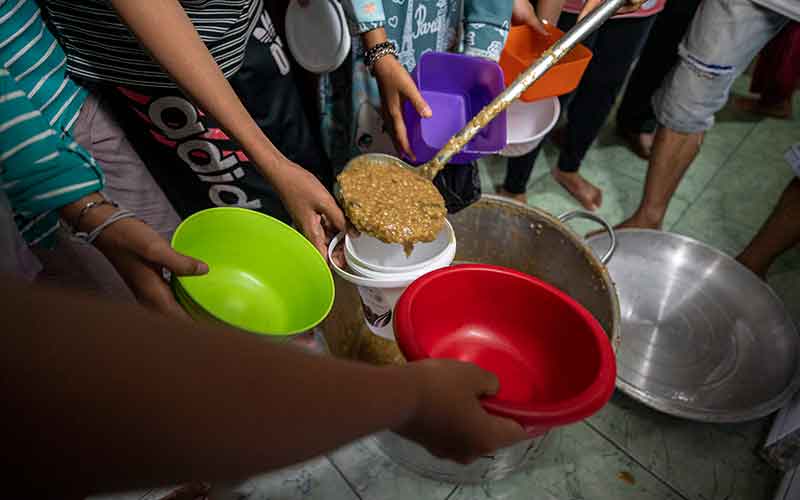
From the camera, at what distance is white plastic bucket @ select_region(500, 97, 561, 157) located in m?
1.06

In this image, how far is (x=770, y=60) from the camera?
1.77m

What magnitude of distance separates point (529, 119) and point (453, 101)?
0.28 m

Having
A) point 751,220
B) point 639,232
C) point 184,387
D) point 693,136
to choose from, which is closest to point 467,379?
point 184,387

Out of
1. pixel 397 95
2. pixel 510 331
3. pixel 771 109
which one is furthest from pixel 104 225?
pixel 771 109

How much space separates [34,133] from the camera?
0.56 meters

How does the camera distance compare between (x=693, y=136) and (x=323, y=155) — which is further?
(x=693, y=136)

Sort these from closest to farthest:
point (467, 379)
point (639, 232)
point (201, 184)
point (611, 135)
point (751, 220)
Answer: point (467, 379) → point (201, 184) → point (639, 232) → point (751, 220) → point (611, 135)

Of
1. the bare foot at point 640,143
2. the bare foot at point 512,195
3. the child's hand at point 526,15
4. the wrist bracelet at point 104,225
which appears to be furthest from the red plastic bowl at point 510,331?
the bare foot at point 640,143

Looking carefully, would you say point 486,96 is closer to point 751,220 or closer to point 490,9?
point 490,9

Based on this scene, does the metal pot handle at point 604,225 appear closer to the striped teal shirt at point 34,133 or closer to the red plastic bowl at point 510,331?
the red plastic bowl at point 510,331

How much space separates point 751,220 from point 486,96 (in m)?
1.13

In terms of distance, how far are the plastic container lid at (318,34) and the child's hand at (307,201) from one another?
0.33 meters

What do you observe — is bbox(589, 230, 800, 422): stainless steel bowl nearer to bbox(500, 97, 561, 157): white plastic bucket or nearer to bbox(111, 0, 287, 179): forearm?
bbox(500, 97, 561, 157): white plastic bucket

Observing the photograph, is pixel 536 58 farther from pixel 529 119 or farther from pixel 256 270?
pixel 256 270
